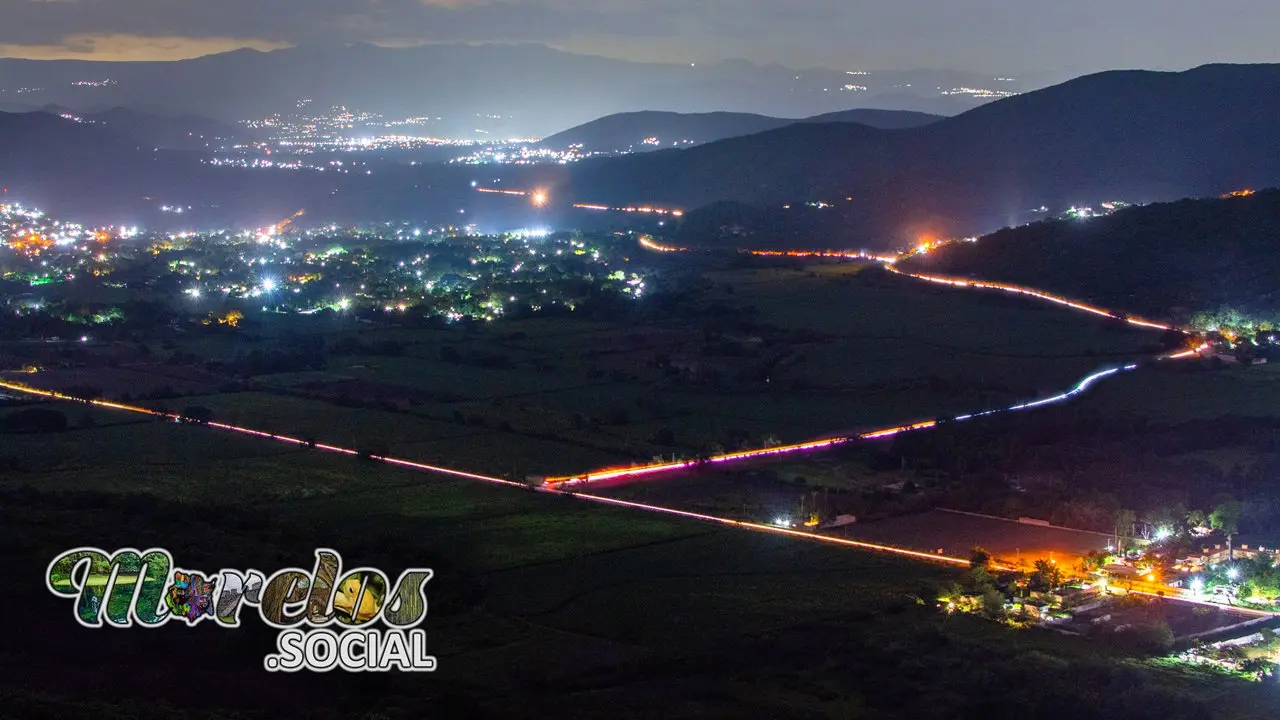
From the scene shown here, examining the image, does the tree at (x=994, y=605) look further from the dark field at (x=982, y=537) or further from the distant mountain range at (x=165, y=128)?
the distant mountain range at (x=165, y=128)

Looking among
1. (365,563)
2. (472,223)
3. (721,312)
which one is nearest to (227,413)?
(365,563)

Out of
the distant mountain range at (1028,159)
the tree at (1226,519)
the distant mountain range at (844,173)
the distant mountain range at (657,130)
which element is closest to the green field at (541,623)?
the tree at (1226,519)

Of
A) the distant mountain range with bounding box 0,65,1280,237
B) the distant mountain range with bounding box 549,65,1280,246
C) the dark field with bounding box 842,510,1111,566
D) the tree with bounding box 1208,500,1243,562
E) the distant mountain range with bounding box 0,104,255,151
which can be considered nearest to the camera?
the dark field with bounding box 842,510,1111,566

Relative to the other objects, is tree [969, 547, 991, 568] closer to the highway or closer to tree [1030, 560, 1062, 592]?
the highway

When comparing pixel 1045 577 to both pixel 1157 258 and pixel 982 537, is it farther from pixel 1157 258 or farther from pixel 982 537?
pixel 1157 258

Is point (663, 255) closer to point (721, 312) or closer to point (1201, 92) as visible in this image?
point (721, 312)

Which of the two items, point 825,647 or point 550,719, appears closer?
point 550,719

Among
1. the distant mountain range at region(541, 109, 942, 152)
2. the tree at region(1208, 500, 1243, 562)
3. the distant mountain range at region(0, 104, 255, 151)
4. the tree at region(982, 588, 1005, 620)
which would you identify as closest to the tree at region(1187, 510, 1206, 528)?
the tree at region(1208, 500, 1243, 562)
